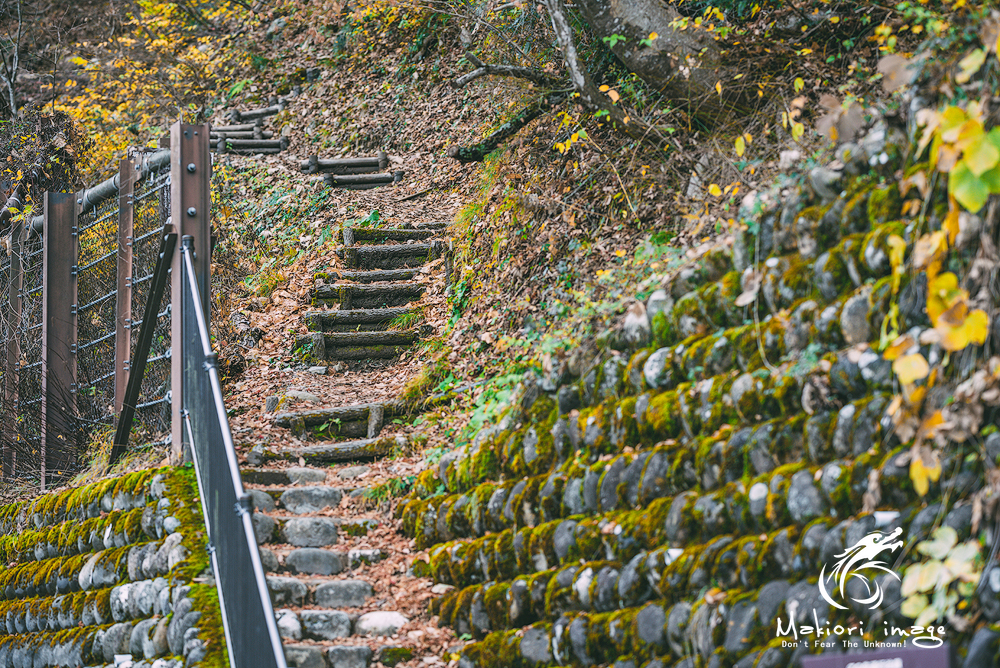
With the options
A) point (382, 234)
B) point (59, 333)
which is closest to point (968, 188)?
point (59, 333)

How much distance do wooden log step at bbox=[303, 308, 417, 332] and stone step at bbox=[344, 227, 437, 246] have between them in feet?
4.64

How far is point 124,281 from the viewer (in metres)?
6.81

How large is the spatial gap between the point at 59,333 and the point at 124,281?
1.11 m

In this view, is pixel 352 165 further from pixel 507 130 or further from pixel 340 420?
pixel 340 420

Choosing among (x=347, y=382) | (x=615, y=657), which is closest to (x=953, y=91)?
(x=615, y=657)

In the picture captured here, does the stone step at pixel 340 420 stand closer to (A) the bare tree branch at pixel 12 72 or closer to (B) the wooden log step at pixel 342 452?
(B) the wooden log step at pixel 342 452

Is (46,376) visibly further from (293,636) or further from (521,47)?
(521,47)

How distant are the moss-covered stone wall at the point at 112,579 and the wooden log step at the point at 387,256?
13.1 feet

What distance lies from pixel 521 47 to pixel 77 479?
226 inches

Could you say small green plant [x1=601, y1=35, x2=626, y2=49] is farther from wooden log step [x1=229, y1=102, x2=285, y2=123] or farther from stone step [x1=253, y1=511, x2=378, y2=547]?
wooden log step [x1=229, y1=102, x2=285, y2=123]

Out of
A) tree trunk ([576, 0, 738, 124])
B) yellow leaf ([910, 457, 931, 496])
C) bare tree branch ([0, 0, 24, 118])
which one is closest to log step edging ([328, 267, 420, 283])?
tree trunk ([576, 0, 738, 124])

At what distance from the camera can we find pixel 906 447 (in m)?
2.95

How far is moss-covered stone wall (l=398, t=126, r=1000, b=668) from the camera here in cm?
309

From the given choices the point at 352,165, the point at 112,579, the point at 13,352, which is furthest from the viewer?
the point at 352,165
